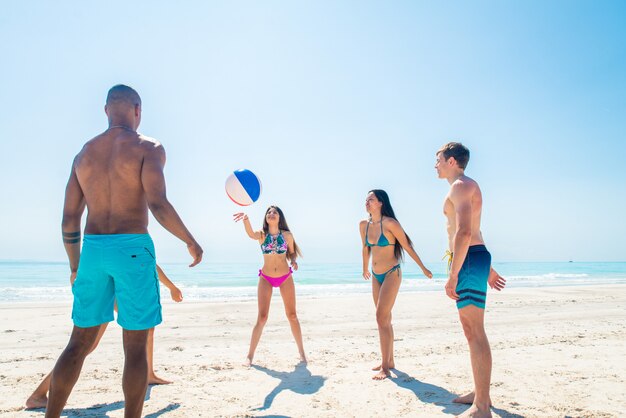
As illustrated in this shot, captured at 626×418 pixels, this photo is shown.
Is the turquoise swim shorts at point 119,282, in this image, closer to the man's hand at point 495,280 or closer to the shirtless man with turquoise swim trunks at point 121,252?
the shirtless man with turquoise swim trunks at point 121,252

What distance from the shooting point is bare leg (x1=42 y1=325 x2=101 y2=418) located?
9.81 feet

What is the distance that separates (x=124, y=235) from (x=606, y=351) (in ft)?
22.9

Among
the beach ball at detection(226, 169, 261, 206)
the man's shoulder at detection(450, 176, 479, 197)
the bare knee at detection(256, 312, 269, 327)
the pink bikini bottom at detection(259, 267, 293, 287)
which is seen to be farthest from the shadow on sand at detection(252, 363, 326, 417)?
the man's shoulder at detection(450, 176, 479, 197)

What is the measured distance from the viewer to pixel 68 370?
10.0ft

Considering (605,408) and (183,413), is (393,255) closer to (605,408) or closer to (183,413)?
(605,408)

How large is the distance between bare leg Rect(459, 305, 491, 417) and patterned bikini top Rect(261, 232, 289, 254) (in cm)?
335

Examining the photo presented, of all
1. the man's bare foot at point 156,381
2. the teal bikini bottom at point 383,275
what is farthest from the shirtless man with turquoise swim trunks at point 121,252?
the teal bikini bottom at point 383,275

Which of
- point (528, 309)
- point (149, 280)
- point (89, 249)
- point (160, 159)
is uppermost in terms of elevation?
point (160, 159)

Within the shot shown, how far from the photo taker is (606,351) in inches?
252

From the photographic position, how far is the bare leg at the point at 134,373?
290 cm

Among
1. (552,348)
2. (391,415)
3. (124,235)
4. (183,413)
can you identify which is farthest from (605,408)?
(124,235)

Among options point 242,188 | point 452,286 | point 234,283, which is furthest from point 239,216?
point 234,283

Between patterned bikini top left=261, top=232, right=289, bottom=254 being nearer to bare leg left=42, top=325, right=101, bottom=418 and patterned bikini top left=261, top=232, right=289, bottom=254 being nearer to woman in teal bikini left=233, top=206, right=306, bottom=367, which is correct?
woman in teal bikini left=233, top=206, right=306, bottom=367

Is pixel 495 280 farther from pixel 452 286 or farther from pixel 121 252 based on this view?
pixel 121 252
